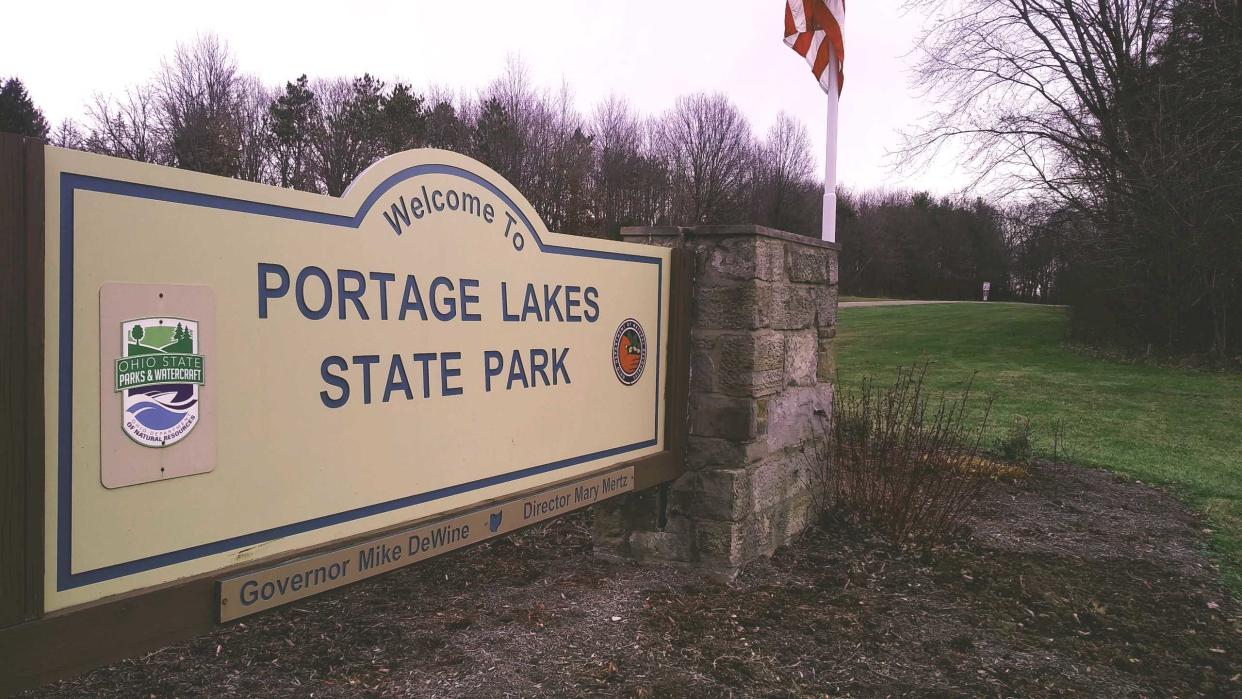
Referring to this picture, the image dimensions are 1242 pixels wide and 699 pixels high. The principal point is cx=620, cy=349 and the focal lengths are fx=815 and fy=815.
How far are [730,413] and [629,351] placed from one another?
613 millimetres

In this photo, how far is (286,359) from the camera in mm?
2088

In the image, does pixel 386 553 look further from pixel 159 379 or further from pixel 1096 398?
pixel 1096 398

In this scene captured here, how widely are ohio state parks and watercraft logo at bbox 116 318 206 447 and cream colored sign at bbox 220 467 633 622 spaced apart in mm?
405

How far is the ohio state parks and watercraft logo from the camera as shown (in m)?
1.74

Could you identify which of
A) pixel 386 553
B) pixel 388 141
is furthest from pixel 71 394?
pixel 388 141

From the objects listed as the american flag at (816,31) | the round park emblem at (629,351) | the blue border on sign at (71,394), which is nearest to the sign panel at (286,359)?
the blue border on sign at (71,394)

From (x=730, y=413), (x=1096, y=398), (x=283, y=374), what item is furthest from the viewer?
(x=1096, y=398)

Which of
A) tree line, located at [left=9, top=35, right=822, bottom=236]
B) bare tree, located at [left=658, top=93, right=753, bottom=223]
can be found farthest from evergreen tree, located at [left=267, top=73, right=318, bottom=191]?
bare tree, located at [left=658, top=93, right=753, bottom=223]

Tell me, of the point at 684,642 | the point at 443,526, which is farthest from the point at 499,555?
the point at 443,526

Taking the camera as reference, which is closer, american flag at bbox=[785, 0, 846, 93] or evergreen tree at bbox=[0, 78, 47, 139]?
american flag at bbox=[785, 0, 846, 93]

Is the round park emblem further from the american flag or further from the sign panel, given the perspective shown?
the american flag

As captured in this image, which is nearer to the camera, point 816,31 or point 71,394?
point 71,394

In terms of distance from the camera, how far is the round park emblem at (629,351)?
342 cm

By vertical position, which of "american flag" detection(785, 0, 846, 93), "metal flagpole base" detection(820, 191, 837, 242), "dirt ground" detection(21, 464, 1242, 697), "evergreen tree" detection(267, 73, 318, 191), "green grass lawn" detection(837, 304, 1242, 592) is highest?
"evergreen tree" detection(267, 73, 318, 191)
